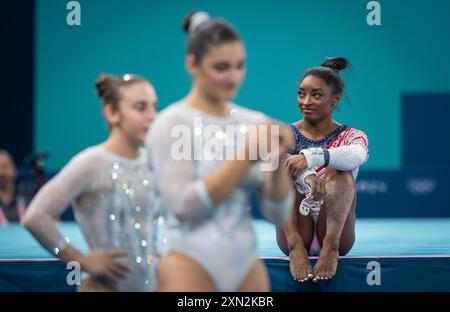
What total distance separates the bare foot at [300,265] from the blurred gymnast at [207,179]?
1.33 m

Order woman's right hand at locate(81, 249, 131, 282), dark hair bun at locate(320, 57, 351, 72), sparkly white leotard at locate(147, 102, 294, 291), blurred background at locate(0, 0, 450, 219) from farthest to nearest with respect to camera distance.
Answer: blurred background at locate(0, 0, 450, 219), dark hair bun at locate(320, 57, 351, 72), woman's right hand at locate(81, 249, 131, 282), sparkly white leotard at locate(147, 102, 294, 291)

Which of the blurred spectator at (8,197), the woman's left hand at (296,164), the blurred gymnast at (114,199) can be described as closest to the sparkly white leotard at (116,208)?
the blurred gymnast at (114,199)

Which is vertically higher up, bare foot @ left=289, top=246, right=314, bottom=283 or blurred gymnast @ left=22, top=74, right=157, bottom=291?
blurred gymnast @ left=22, top=74, right=157, bottom=291

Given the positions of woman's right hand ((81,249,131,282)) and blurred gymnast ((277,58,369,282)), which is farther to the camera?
blurred gymnast ((277,58,369,282))

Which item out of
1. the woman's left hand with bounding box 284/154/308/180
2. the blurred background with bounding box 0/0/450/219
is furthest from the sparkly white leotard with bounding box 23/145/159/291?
the blurred background with bounding box 0/0/450/219

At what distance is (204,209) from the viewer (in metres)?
1.97

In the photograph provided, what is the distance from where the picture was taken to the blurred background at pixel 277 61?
7723 mm

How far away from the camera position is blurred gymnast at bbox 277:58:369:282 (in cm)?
345

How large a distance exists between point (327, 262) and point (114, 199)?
4.22 feet

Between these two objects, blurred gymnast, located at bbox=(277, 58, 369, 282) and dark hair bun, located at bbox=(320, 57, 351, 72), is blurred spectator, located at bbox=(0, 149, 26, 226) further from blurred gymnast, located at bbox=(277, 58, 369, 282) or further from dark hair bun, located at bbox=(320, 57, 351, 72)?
dark hair bun, located at bbox=(320, 57, 351, 72)

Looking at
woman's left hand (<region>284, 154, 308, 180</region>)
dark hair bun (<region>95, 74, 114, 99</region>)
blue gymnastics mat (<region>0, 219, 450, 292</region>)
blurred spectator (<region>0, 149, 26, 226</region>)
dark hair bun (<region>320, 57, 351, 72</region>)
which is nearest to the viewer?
dark hair bun (<region>95, 74, 114, 99</region>)

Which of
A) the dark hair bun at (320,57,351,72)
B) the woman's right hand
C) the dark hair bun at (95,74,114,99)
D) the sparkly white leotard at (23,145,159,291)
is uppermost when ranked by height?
the dark hair bun at (320,57,351,72)

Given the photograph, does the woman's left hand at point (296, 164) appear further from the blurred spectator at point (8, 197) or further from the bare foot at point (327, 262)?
the blurred spectator at point (8, 197)
